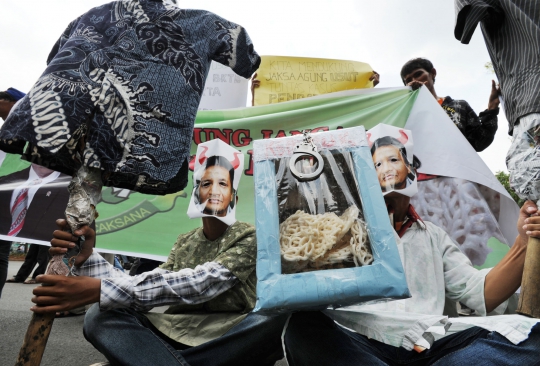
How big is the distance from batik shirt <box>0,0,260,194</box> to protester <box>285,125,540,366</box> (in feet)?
2.40

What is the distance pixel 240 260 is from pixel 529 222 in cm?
105

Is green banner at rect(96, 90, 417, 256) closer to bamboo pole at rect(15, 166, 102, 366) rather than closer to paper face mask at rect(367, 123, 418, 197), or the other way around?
paper face mask at rect(367, 123, 418, 197)

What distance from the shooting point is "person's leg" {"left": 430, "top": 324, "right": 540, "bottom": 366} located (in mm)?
1209

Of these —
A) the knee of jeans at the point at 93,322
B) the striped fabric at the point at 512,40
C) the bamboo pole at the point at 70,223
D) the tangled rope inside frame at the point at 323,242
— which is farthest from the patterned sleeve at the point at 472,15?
the knee of jeans at the point at 93,322

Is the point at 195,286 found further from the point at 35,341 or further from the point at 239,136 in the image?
the point at 239,136

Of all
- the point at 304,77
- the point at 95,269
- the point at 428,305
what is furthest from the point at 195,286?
the point at 304,77

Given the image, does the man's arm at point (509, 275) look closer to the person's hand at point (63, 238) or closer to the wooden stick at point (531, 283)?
the wooden stick at point (531, 283)

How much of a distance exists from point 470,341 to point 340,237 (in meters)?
0.55

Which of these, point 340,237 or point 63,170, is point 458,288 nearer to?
point 340,237

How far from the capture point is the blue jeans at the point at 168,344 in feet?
4.98

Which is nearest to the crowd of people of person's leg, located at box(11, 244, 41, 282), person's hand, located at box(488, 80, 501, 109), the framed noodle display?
the framed noodle display

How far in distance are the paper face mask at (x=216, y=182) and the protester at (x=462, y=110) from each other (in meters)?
1.82

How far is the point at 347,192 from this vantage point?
1.28m

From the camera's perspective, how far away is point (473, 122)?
125 inches
